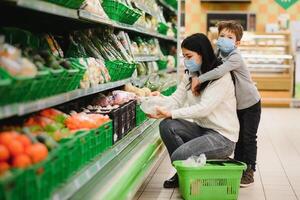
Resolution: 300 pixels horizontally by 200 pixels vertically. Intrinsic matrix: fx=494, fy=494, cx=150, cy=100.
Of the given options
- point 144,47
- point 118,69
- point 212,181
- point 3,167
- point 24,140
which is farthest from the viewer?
point 144,47

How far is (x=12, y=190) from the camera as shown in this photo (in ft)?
5.72

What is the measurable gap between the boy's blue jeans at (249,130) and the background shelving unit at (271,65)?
22.3ft

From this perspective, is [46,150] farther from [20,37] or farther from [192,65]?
[192,65]

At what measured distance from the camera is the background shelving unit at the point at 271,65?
11.0m

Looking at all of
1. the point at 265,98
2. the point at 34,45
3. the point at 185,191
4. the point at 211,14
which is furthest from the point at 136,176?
the point at 211,14

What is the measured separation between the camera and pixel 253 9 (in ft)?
40.5

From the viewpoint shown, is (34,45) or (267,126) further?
(267,126)

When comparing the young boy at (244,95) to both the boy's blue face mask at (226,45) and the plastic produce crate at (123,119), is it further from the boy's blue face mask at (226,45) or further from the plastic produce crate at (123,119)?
the plastic produce crate at (123,119)

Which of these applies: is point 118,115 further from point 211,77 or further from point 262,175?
point 262,175

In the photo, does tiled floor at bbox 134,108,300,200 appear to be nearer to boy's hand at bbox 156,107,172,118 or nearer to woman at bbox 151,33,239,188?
woman at bbox 151,33,239,188

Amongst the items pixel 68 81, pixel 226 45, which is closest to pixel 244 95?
pixel 226 45

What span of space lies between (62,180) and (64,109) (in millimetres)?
1161

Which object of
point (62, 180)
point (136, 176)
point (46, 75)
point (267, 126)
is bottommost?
point (267, 126)

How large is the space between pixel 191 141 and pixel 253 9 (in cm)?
912
